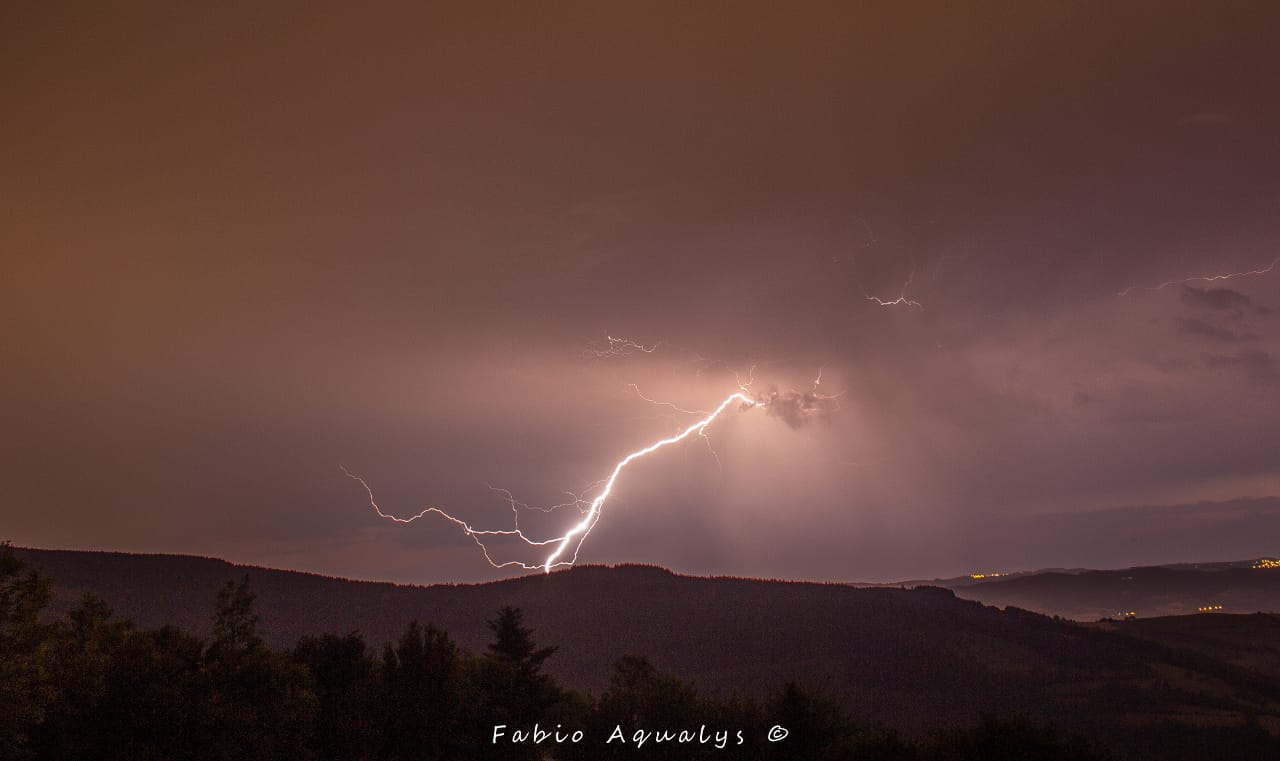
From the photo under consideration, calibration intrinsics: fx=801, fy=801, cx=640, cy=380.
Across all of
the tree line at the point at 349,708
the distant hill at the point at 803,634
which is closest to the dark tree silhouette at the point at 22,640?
the tree line at the point at 349,708

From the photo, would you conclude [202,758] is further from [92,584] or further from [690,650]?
[690,650]

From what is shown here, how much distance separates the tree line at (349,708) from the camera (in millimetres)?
26016

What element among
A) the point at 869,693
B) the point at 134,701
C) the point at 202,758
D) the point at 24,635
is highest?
the point at 24,635

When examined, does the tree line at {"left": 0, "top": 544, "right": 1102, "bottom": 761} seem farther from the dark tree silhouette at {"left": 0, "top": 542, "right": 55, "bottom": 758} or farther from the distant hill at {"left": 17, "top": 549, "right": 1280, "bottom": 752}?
the distant hill at {"left": 17, "top": 549, "right": 1280, "bottom": 752}

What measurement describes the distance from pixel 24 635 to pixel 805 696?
1067 inches

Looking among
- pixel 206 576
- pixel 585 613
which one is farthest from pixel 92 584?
pixel 585 613

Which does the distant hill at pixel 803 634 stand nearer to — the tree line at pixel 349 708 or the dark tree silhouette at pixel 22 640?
the tree line at pixel 349 708

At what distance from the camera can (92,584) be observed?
121 metres

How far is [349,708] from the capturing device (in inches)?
1362

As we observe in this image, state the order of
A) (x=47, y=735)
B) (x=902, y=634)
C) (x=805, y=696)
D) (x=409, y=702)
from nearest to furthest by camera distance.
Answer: (x=47, y=735)
(x=805, y=696)
(x=409, y=702)
(x=902, y=634)

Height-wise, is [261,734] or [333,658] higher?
[333,658]

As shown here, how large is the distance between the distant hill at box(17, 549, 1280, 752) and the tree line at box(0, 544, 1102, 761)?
3131 inches

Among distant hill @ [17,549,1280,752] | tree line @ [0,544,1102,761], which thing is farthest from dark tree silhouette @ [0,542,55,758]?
distant hill @ [17,549,1280,752]

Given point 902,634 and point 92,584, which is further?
point 902,634
